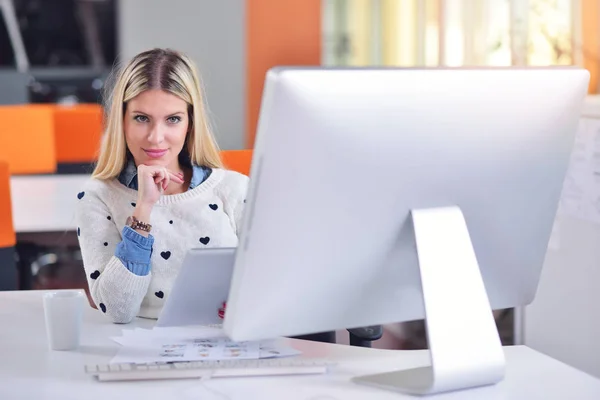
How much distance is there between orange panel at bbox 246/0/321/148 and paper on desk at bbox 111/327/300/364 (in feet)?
13.5

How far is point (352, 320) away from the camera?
1.31 meters

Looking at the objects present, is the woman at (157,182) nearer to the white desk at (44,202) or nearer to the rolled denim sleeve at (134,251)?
the rolled denim sleeve at (134,251)

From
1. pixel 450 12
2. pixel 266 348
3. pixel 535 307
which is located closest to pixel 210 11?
pixel 450 12

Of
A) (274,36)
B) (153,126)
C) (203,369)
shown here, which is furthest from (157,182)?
(274,36)

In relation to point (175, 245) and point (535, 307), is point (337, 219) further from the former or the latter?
point (535, 307)

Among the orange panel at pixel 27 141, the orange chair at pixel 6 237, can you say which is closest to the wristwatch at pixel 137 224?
the orange chair at pixel 6 237

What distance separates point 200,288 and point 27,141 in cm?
269

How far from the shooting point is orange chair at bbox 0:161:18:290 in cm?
251

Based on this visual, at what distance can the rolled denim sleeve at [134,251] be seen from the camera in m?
1.70

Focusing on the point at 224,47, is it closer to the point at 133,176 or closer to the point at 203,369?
the point at 133,176

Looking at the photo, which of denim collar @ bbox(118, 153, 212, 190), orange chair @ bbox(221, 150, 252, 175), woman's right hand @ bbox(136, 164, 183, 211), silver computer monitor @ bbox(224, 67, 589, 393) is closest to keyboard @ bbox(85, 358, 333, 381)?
silver computer monitor @ bbox(224, 67, 589, 393)

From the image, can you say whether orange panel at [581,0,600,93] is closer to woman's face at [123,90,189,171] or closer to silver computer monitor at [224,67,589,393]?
woman's face at [123,90,189,171]

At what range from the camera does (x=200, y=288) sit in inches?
57.9

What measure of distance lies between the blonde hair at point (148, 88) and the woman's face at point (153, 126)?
0.02 m
